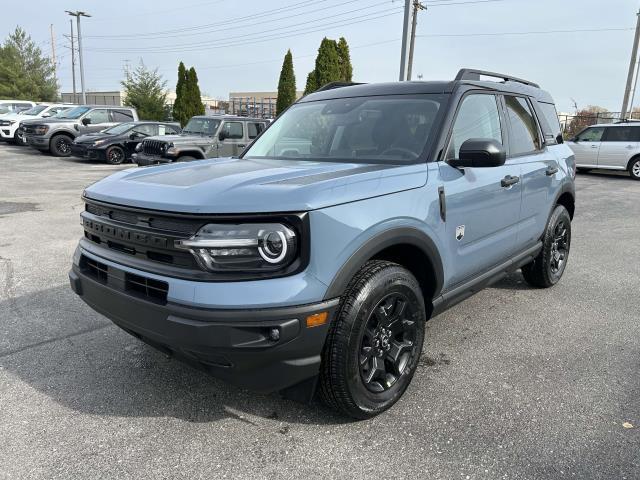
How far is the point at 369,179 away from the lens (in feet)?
8.25

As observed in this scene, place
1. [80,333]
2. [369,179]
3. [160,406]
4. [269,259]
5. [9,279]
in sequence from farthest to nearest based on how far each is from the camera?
[9,279], [80,333], [160,406], [369,179], [269,259]

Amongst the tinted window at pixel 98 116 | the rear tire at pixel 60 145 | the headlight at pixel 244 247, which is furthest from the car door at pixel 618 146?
the rear tire at pixel 60 145

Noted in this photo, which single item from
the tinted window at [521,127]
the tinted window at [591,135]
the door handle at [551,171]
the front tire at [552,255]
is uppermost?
the tinted window at [591,135]

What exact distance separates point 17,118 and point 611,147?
2333 centimetres

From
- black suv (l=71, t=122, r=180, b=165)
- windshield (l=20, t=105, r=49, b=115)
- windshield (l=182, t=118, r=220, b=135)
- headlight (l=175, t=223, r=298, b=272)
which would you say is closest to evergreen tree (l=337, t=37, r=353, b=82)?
black suv (l=71, t=122, r=180, b=165)

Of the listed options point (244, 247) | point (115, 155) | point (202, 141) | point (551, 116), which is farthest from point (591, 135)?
point (244, 247)

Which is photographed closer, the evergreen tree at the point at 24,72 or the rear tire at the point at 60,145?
the rear tire at the point at 60,145

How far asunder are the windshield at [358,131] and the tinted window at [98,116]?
53.4 feet

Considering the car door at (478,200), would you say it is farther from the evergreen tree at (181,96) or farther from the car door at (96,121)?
the evergreen tree at (181,96)

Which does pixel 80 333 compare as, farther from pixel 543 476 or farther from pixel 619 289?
pixel 619 289

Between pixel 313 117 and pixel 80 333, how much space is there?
2.39m

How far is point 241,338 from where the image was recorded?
6.88 ft

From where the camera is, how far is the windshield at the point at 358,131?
10.4 ft

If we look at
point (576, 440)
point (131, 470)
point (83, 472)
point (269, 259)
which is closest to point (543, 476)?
point (576, 440)
